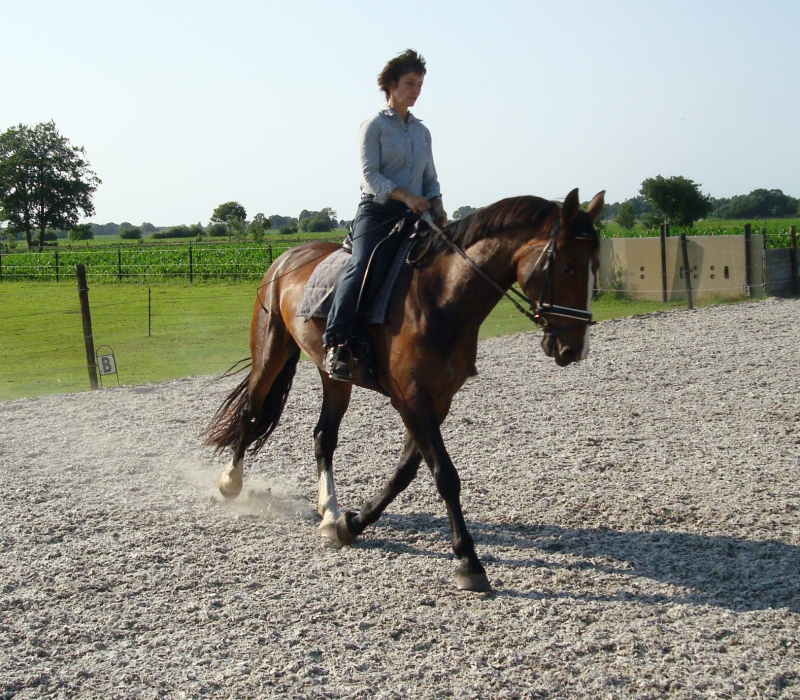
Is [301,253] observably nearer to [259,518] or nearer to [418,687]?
[259,518]

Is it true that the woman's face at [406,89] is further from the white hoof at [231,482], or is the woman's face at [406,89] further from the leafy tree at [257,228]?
the leafy tree at [257,228]

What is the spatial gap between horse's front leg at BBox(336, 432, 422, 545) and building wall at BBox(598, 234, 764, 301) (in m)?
16.3

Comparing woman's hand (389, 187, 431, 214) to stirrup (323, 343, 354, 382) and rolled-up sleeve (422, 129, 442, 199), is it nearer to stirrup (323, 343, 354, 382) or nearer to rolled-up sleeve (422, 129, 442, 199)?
rolled-up sleeve (422, 129, 442, 199)

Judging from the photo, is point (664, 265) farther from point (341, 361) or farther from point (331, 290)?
point (341, 361)

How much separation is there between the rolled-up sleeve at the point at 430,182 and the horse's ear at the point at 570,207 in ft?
4.85

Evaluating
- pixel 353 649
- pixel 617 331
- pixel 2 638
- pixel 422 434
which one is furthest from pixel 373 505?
pixel 617 331

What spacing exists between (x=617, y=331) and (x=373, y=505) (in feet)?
34.9

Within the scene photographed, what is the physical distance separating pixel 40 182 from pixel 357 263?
9115 centimetres

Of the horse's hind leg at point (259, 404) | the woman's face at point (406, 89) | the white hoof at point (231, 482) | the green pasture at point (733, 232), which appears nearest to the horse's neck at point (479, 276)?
the woman's face at point (406, 89)

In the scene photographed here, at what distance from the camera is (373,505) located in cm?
500

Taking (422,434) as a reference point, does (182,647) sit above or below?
below

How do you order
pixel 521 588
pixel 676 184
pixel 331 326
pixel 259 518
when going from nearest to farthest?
pixel 521 588 → pixel 331 326 → pixel 259 518 → pixel 676 184

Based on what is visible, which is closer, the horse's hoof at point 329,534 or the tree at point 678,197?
the horse's hoof at point 329,534

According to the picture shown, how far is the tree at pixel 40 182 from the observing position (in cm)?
8469
